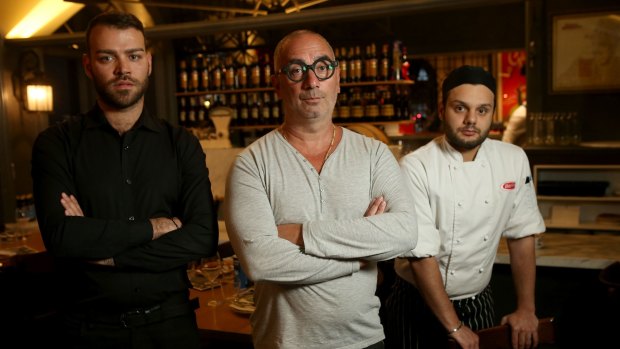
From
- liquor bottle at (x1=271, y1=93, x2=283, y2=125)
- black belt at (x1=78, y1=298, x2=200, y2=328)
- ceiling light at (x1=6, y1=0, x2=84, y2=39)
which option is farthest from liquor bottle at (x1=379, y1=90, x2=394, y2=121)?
black belt at (x1=78, y1=298, x2=200, y2=328)

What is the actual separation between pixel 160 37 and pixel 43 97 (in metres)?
1.94

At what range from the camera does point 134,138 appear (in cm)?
212

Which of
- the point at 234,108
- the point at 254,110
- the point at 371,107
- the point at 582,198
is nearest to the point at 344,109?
the point at 371,107

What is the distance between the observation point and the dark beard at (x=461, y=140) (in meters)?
2.39

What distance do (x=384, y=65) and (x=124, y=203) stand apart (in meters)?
5.34

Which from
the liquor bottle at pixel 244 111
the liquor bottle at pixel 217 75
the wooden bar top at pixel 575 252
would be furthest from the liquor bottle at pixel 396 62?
the wooden bar top at pixel 575 252

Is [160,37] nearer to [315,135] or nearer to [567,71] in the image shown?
[567,71]

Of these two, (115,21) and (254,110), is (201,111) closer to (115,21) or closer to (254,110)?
(254,110)

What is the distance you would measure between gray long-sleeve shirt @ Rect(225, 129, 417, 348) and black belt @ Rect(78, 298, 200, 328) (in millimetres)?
306

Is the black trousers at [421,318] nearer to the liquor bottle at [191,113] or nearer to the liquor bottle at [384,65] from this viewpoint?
the liquor bottle at [384,65]

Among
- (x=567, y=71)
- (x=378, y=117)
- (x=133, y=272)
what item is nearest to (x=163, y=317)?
(x=133, y=272)

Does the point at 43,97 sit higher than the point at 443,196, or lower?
higher

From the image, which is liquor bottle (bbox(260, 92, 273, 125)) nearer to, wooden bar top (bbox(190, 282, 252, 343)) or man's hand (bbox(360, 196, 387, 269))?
wooden bar top (bbox(190, 282, 252, 343))

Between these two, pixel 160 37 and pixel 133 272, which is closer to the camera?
pixel 133 272
